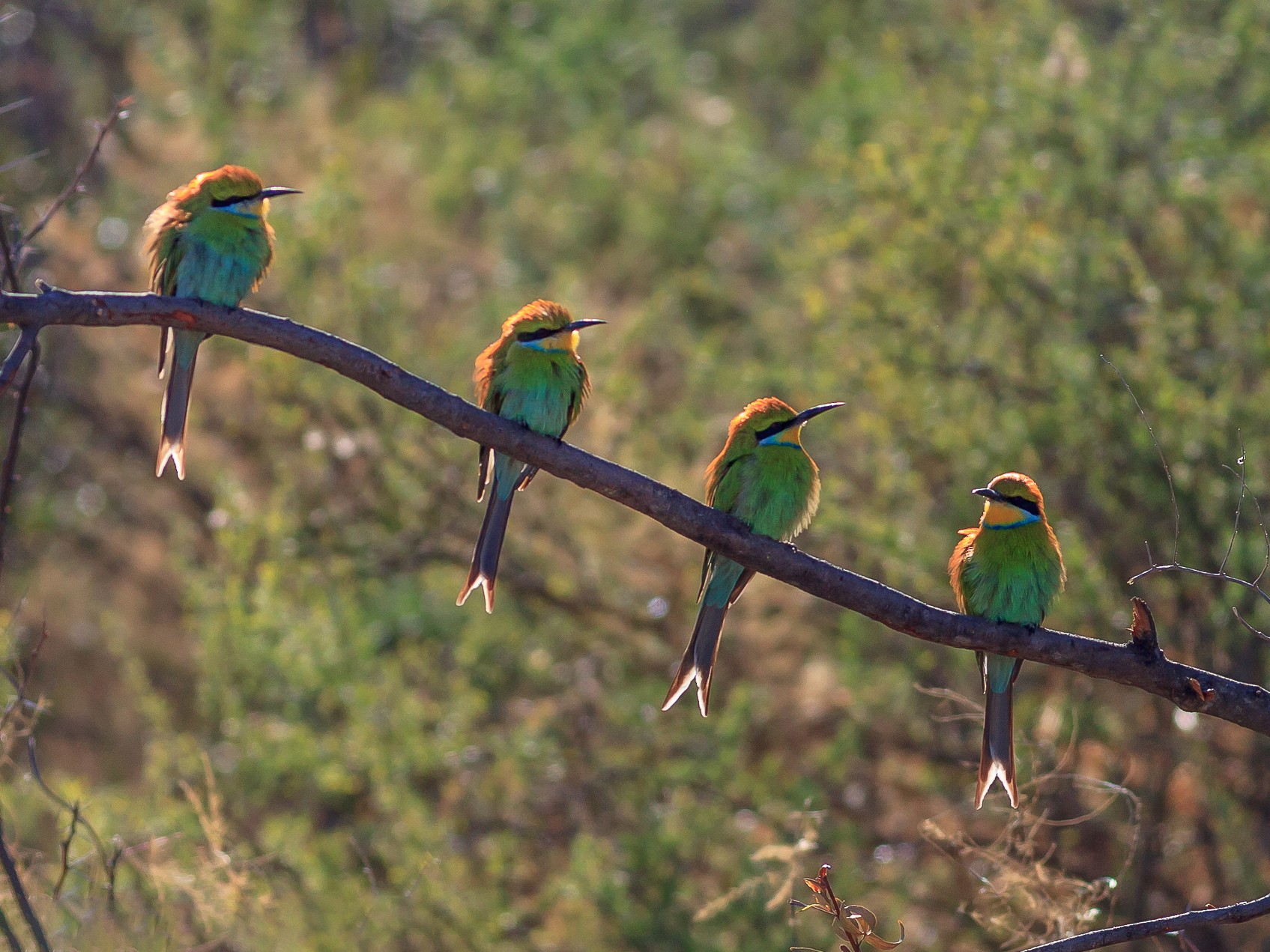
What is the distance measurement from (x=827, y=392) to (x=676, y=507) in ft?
10.6

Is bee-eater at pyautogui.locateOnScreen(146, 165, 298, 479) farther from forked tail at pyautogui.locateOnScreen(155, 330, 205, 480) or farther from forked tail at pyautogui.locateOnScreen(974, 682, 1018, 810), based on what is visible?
forked tail at pyautogui.locateOnScreen(974, 682, 1018, 810)

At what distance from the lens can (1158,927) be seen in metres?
2.46

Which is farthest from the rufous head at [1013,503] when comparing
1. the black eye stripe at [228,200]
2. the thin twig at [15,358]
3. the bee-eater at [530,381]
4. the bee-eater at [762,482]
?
the thin twig at [15,358]

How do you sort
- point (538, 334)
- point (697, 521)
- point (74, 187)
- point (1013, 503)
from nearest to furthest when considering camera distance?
point (697, 521) < point (74, 187) < point (1013, 503) < point (538, 334)

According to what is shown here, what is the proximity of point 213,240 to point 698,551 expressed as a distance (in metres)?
3.40

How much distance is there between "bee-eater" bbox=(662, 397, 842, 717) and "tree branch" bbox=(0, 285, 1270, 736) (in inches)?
19.8

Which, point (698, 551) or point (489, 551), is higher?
point (698, 551)

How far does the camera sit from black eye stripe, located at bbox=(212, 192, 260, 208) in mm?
3433

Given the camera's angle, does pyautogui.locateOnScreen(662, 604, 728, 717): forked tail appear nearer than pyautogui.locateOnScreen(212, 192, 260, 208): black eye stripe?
Yes

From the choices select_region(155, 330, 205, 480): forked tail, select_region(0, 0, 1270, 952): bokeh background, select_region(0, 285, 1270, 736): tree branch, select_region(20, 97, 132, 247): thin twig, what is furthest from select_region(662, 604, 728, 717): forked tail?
select_region(20, 97, 132, 247): thin twig

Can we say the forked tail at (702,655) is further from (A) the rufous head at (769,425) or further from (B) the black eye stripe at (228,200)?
(B) the black eye stripe at (228,200)

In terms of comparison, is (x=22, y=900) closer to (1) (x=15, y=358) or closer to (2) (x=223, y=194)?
(1) (x=15, y=358)

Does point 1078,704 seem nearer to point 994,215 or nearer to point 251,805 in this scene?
point 994,215

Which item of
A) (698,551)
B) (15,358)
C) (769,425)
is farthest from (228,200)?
(698,551)
